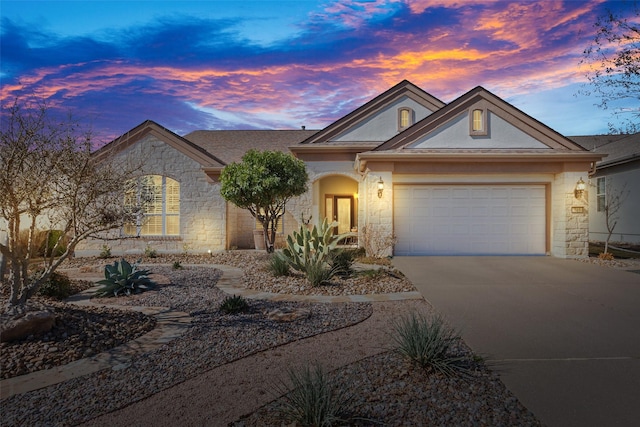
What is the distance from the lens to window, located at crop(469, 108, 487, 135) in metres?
14.3

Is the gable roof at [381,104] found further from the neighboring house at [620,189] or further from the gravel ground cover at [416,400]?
the gravel ground cover at [416,400]

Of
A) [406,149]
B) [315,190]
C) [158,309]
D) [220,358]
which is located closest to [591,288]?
[406,149]

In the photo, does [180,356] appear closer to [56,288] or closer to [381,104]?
[56,288]

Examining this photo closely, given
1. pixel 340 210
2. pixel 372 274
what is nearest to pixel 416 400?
pixel 372 274

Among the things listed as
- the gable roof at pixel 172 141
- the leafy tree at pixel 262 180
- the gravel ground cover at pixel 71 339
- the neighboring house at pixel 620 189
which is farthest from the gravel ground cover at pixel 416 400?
the neighboring house at pixel 620 189

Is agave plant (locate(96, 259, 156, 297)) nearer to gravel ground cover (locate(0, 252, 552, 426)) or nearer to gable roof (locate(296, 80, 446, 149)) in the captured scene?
gravel ground cover (locate(0, 252, 552, 426))

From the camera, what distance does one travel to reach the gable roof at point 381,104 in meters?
18.0

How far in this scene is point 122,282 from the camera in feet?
28.0

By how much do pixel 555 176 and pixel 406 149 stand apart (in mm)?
5038

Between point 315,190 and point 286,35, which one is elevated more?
point 286,35

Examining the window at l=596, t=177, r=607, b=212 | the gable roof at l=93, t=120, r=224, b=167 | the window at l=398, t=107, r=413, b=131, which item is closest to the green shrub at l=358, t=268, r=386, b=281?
the gable roof at l=93, t=120, r=224, b=167

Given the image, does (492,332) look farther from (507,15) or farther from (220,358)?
(507,15)

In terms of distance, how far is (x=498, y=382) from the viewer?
4121mm

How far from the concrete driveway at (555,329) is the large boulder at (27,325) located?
5.31 metres
